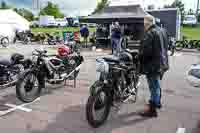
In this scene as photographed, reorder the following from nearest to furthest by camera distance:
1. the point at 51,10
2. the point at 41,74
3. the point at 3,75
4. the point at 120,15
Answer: the point at 41,74 < the point at 3,75 < the point at 120,15 < the point at 51,10

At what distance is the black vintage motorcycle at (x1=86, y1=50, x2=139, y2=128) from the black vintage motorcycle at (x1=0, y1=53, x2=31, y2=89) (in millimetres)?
2900

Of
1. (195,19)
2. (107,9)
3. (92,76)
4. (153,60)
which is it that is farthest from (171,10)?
(195,19)

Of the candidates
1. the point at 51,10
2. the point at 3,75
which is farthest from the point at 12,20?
the point at 51,10

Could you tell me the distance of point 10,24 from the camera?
2311cm

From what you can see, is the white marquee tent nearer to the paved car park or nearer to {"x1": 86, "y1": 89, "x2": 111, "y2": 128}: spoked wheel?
the paved car park

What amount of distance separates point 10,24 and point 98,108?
67.1ft

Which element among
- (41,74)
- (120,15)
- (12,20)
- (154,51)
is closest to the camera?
(154,51)

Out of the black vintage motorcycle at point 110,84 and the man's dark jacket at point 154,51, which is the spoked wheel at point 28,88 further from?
the man's dark jacket at point 154,51

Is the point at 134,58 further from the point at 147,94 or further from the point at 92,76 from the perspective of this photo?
the point at 92,76

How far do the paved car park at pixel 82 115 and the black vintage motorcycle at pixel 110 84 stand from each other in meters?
0.24

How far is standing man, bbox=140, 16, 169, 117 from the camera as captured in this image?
475cm

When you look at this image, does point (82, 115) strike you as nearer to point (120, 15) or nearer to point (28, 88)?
point (28, 88)

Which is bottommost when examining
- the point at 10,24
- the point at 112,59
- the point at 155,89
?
the point at 155,89

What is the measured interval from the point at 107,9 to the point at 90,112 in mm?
16360
